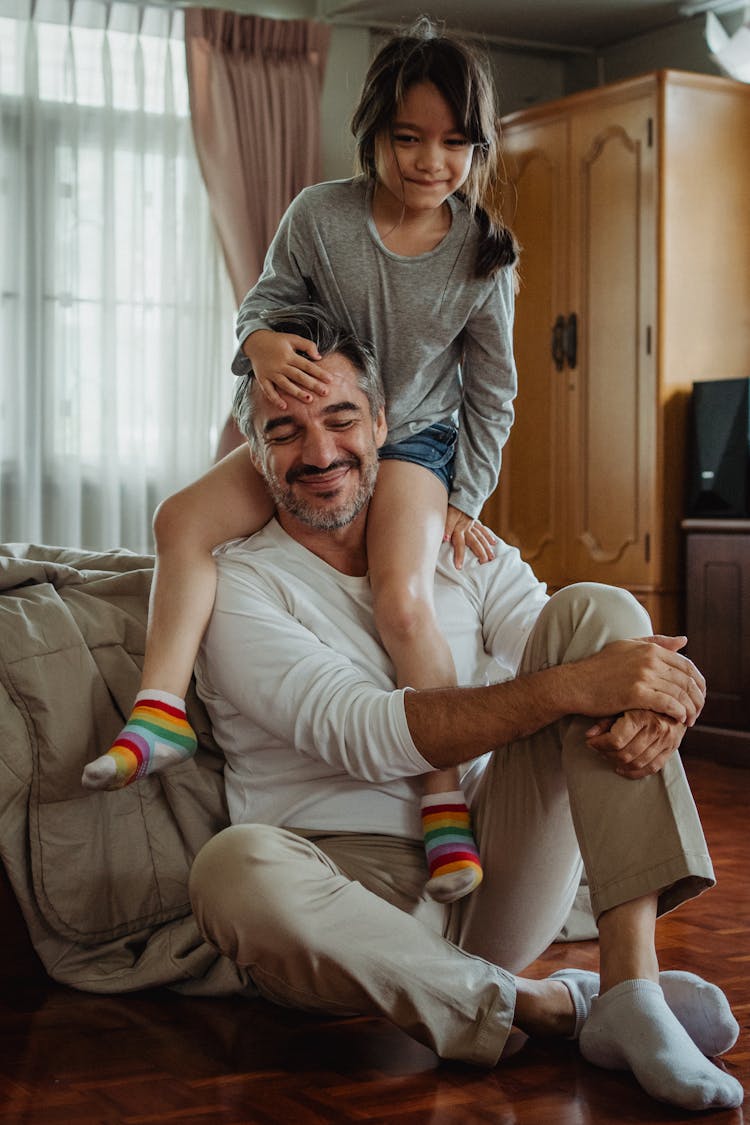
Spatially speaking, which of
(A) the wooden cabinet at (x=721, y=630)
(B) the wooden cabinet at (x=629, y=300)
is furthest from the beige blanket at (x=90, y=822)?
(B) the wooden cabinet at (x=629, y=300)

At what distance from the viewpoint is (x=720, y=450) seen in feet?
14.8

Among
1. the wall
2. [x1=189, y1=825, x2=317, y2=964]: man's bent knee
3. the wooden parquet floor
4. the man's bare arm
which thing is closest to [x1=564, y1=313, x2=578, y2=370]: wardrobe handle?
the wall

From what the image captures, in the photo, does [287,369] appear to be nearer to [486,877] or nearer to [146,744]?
[146,744]

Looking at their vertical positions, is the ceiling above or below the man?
above

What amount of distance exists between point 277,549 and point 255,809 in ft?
1.22

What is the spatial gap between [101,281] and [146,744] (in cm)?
337

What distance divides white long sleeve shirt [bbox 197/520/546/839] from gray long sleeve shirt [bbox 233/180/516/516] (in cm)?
23

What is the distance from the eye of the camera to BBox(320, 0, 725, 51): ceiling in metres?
5.11

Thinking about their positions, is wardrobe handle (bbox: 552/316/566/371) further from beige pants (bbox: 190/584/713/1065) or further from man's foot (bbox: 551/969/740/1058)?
man's foot (bbox: 551/969/740/1058)

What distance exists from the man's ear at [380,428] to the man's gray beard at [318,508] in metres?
0.08

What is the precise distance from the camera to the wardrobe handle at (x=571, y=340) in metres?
5.00

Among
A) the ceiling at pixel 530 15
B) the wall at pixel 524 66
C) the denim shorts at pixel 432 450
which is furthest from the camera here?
the wall at pixel 524 66

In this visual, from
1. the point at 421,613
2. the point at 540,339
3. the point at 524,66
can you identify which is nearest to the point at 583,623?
the point at 421,613

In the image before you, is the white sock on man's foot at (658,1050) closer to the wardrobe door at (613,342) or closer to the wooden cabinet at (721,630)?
the wooden cabinet at (721,630)
